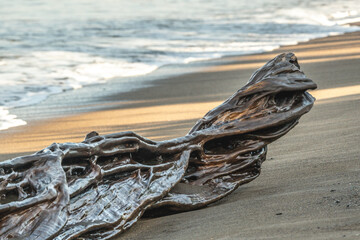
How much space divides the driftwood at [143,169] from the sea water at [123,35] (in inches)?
142

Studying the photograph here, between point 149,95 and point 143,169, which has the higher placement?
point 143,169

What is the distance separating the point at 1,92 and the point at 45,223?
625 cm

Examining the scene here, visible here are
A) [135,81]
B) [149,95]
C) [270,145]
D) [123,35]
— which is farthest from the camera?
[123,35]

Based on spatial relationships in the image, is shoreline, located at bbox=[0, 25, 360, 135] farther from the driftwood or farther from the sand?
the driftwood

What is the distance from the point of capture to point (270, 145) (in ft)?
16.1

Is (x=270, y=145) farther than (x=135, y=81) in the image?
No

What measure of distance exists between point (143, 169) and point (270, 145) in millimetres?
1841

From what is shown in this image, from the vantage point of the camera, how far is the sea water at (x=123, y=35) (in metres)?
9.95

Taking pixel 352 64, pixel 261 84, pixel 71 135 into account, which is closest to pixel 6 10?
pixel 352 64

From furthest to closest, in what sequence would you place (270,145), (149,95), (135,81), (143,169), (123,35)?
(123,35), (135,81), (149,95), (270,145), (143,169)

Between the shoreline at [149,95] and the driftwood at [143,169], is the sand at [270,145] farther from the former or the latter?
the driftwood at [143,169]

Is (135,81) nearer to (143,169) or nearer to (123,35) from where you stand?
(143,169)

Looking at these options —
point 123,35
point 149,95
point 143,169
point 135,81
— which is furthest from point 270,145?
point 123,35

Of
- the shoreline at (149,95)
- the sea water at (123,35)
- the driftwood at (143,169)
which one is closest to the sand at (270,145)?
the shoreline at (149,95)
